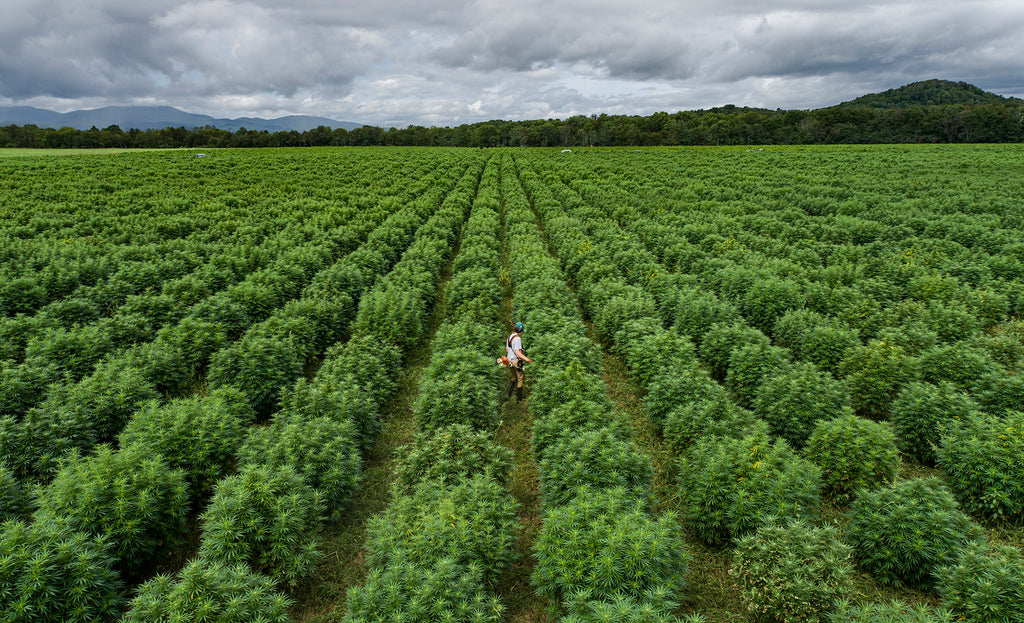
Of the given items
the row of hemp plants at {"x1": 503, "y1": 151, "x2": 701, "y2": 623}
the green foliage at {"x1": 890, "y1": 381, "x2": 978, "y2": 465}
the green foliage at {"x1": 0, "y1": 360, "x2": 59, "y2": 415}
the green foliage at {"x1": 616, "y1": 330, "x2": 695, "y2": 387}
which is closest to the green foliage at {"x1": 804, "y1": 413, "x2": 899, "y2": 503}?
the green foliage at {"x1": 890, "y1": 381, "x2": 978, "y2": 465}

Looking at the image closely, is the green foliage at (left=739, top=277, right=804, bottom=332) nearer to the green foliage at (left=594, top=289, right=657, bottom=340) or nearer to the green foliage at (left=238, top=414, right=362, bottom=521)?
the green foliage at (left=594, top=289, right=657, bottom=340)

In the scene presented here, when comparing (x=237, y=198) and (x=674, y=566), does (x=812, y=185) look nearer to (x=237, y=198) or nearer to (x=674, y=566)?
(x=674, y=566)

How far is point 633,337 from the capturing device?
41.9ft

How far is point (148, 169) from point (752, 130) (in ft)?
467

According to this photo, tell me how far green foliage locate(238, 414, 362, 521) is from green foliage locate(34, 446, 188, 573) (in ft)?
3.91

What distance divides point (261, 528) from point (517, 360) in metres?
6.85

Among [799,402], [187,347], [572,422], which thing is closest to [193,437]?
[187,347]

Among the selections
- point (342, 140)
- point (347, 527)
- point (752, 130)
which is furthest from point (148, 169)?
point (752, 130)

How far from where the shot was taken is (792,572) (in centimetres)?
577

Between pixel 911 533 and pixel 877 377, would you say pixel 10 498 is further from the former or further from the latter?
pixel 877 377

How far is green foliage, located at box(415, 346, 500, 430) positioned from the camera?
9.42 m

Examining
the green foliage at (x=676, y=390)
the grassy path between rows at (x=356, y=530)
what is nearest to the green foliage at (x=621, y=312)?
the green foliage at (x=676, y=390)

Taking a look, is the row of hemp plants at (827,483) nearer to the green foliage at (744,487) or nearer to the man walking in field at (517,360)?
the green foliage at (744,487)

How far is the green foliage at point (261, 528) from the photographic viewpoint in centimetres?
610
